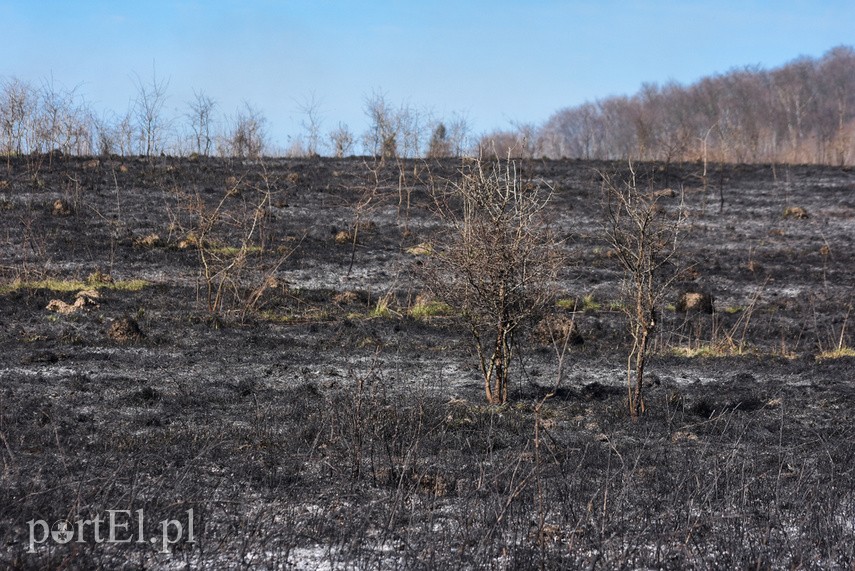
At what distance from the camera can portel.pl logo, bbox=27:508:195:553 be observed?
4625 mm

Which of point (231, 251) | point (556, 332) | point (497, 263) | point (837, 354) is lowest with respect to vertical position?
point (837, 354)

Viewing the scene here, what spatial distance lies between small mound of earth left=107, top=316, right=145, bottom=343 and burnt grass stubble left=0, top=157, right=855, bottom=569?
0.09 metres

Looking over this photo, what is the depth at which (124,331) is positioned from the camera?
10.8 m

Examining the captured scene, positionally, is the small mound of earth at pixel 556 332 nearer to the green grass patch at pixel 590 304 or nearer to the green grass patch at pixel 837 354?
the green grass patch at pixel 590 304

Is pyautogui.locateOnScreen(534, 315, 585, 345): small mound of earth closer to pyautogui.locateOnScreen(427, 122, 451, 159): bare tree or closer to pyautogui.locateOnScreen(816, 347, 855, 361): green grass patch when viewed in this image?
pyautogui.locateOnScreen(816, 347, 855, 361): green grass patch

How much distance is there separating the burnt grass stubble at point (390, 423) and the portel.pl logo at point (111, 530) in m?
0.06

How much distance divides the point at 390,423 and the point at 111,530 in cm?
282

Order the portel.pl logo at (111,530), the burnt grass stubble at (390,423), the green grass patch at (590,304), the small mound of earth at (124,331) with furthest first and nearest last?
the green grass patch at (590,304)
the small mound of earth at (124,331)
the burnt grass stubble at (390,423)
the portel.pl logo at (111,530)

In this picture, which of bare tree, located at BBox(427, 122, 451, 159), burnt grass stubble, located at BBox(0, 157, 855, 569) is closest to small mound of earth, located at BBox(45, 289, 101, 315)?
burnt grass stubble, located at BBox(0, 157, 855, 569)

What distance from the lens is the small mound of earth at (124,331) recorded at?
1073 cm

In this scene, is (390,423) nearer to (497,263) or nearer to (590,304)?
(497,263)

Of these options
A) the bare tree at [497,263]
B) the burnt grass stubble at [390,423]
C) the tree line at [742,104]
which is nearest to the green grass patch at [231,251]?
the burnt grass stubble at [390,423]

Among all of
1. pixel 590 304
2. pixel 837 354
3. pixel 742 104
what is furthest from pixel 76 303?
pixel 742 104

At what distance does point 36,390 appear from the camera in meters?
8.30
